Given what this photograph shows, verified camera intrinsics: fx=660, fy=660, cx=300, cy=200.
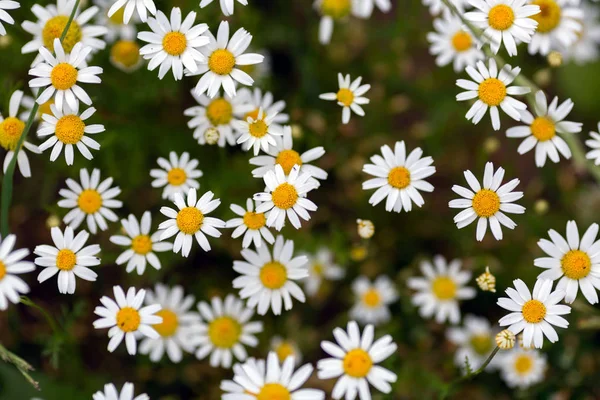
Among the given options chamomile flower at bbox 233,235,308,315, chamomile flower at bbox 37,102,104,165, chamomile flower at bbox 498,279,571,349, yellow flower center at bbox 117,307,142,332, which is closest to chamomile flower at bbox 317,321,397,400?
chamomile flower at bbox 233,235,308,315

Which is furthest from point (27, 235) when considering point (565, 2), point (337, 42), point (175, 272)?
point (565, 2)

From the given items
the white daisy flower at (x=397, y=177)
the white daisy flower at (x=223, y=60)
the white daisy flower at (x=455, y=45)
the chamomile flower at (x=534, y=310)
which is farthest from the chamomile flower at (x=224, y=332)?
the white daisy flower at (x=455, y=45)

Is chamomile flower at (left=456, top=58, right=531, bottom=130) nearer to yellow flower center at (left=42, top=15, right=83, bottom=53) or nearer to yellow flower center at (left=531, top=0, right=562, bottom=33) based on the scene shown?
yellow flower center at (left=531, top=0, right=562, bottom=33)

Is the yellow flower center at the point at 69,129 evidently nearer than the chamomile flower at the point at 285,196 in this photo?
No

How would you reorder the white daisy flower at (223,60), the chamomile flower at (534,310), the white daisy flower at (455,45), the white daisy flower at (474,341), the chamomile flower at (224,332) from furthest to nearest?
1. the white daisy flower at (474,341)
2. the white daisy flower at (455,45)
3. the chamomile flower at (224,332)
4. the white daisy flower at (223,60)
5. the chamomile flower at (534,310)

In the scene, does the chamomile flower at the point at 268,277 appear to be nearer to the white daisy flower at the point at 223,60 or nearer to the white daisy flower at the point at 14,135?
the white daisy flower at the point at 223,60

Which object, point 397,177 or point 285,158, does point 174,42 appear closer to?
point 285,158
